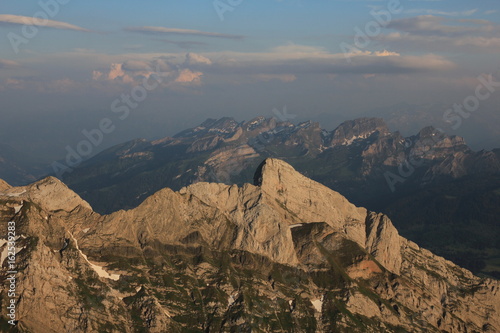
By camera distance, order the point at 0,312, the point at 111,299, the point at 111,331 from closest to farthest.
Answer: the point at 0,312, the point at 111,331, the point at 111,299

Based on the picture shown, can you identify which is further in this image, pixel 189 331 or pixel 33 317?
pixel 189 331

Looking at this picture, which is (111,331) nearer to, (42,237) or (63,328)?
(63,328)

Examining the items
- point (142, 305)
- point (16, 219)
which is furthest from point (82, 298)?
point (16, 219)

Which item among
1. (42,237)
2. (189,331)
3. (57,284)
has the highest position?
(42,237)

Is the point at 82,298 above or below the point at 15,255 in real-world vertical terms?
below

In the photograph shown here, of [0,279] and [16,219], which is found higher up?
[16,219]

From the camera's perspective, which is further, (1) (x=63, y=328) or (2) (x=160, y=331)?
(2) (x=160, y=331)

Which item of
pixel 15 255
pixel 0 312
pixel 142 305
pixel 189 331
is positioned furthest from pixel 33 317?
pixel 189 331

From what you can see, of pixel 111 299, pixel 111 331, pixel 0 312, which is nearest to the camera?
pixel 0 312

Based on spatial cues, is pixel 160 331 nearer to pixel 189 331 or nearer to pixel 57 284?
pixel 189 331
